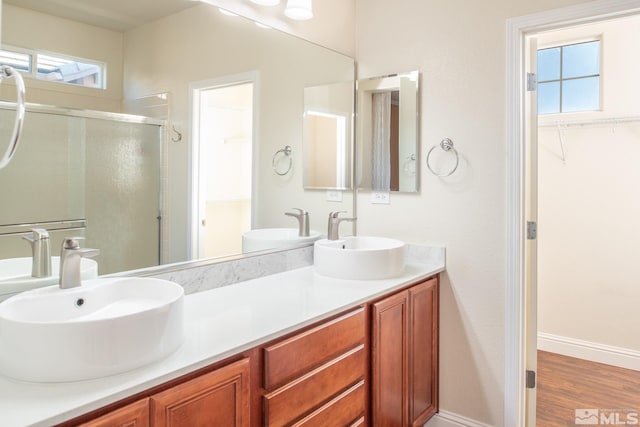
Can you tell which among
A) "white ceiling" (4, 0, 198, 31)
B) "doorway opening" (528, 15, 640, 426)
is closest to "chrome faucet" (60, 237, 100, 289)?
"white ceiling" (4, 0, 198, 31)

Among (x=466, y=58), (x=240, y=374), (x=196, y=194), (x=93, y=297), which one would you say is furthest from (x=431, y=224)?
(x=93, y=297)

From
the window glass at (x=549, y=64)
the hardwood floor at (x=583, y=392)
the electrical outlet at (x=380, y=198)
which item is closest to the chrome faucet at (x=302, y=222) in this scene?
the electrical outlet at (x=380, y=198)

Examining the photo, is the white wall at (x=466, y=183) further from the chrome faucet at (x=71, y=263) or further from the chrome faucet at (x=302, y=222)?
the chrome faucet at (x=71, y=263)

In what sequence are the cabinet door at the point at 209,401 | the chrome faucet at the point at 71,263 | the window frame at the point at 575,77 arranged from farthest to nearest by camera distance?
the window frame at the point at 575,77 < the chrome faucet at the point at 71,263 < the cabinet door at the point at 209,401

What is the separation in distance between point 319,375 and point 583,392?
2.16 meters

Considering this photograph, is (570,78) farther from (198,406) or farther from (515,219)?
(198,406)

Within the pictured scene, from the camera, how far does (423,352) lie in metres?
2.10

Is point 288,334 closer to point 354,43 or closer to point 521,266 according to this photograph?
point 521,266

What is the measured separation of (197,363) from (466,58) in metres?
1.89

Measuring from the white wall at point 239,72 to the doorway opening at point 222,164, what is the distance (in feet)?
0.14

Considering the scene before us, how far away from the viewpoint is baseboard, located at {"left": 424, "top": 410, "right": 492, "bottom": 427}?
2160mm

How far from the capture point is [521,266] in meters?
2.03

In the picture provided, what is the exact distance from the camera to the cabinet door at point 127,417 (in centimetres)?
88

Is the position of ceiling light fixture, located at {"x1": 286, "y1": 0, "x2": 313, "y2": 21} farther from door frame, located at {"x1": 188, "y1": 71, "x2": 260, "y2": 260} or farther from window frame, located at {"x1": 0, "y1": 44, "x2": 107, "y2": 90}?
window frame, located at {"x1": 0, "y1": 44, "x2": 107, "y2": 90}
